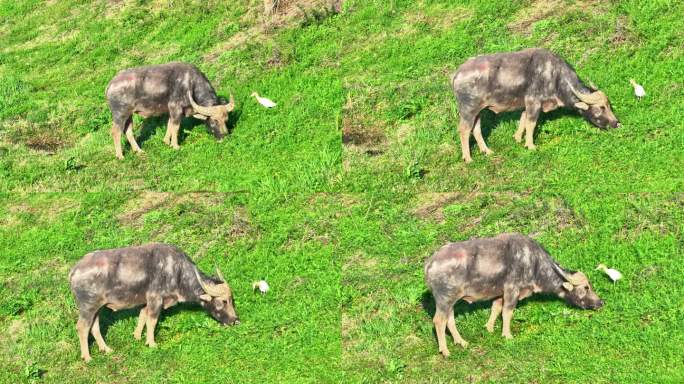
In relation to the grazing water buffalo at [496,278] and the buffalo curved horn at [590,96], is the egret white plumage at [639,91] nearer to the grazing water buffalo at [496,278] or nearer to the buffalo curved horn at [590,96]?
the buffalo curved horn at [590,96]

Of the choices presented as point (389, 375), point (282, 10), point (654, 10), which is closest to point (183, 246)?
point (389, 375)

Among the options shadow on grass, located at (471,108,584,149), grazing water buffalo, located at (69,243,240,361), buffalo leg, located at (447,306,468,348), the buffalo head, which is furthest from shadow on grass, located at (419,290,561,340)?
the buffalo head

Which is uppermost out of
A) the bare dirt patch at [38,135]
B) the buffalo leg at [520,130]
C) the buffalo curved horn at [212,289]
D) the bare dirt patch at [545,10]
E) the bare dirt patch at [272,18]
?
the buffalo curved horn at [212,289]

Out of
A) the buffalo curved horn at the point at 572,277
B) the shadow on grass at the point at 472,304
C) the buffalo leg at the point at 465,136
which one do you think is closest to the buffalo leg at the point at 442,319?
the shadow on grass at the point at 472,304

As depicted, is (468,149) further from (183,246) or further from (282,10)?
(282,10)

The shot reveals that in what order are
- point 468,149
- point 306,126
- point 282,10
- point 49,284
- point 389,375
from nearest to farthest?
point 389,375, point 49,284, point 468,149, point 306,126, point 282,10

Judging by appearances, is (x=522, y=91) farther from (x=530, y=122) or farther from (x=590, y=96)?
(x=590, y=96)
